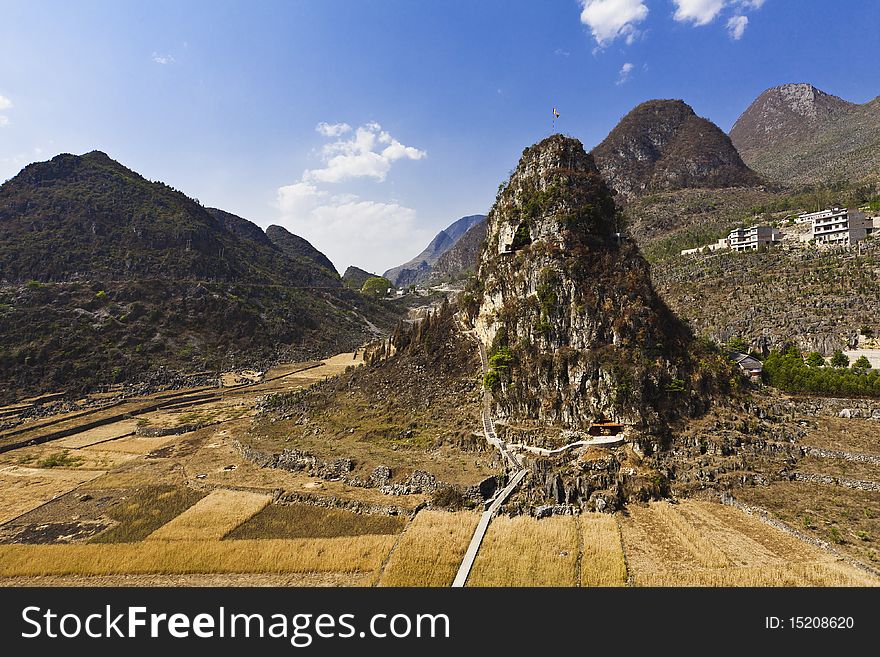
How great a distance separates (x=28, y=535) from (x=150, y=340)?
298ft

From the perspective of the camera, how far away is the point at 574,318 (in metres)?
51.7

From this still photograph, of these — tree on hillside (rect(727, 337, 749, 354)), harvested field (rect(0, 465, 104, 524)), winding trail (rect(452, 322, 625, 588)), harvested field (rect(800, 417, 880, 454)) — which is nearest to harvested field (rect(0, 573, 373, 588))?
winding trail (rect(452, 322, 625, 588))

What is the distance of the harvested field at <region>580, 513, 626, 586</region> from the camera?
89.8 ft

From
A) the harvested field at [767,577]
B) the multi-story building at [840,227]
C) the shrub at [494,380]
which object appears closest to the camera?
the harvested field at [767,577]

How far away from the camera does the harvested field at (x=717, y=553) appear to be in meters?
26.4

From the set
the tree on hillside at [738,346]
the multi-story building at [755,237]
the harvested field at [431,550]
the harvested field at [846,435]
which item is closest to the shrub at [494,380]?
the harvested field at [431,550]

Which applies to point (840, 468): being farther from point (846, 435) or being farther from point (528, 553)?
point (528, 553)

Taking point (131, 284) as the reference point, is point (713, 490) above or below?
below

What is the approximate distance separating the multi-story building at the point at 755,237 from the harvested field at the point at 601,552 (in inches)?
Result: 3932

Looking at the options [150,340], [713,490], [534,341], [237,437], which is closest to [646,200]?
[534,341]

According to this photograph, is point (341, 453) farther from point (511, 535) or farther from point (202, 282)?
point (202, 282)

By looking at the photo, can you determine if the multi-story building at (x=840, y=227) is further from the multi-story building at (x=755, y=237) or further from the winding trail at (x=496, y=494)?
the winding trail at (x=496, y=494)

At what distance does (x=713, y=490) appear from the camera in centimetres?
3816

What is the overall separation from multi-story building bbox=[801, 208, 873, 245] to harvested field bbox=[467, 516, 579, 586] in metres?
103
